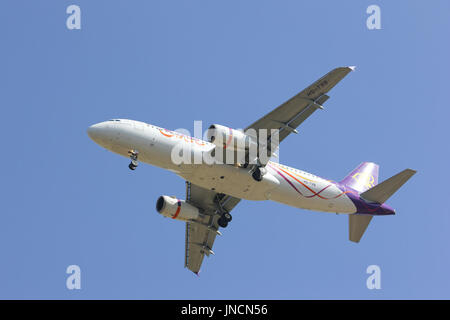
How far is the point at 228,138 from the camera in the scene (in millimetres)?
46094

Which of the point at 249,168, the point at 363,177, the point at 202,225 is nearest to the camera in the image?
the point at 249,168

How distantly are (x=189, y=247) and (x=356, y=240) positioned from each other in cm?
1483

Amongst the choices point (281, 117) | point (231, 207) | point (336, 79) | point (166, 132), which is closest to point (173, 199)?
point (231, 207)

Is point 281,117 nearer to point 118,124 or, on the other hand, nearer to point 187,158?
point 187,158

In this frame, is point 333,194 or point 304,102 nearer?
point 304,102

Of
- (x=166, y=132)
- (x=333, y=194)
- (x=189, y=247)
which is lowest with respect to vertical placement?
(x=189, y=247)

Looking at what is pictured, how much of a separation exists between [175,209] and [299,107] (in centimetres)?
1443

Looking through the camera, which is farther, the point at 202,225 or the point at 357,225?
the point at 202,225

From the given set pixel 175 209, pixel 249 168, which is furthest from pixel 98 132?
pixel 249 168

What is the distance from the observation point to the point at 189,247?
58938 millimetres

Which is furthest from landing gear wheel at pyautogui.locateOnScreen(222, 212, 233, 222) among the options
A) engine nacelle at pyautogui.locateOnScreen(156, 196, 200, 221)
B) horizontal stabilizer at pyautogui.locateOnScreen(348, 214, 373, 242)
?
horizontal stabilizer at pyautogui.locateOnScreen(348, 214, 373, 242)

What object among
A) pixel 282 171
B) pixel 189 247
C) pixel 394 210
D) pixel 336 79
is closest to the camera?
pixel 336 79

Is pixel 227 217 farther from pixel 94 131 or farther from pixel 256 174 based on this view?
pixel 94 131

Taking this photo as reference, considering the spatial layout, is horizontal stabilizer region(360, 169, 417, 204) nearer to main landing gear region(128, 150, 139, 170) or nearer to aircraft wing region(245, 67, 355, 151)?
aircraft wing region(245, 67, 355, 151)
